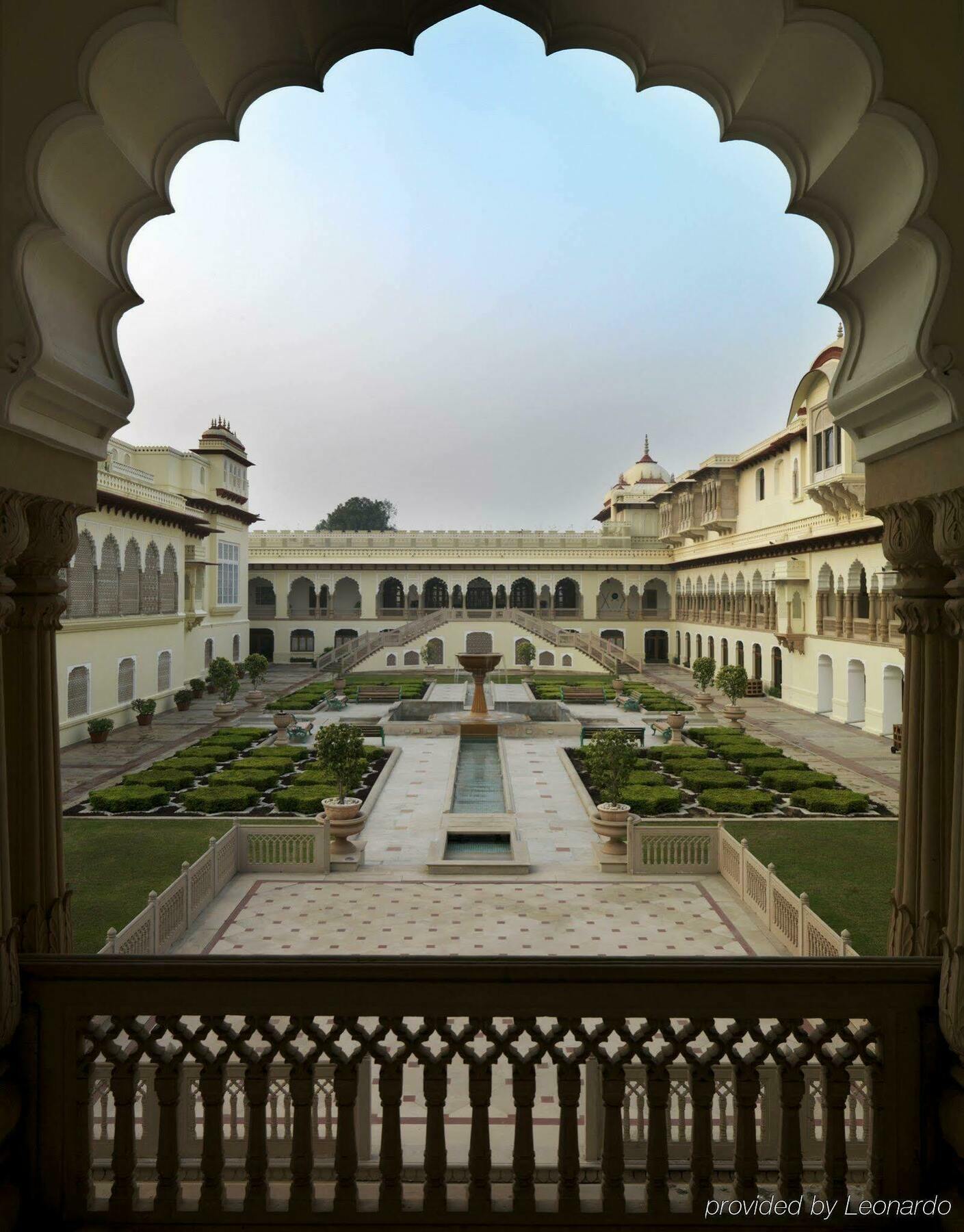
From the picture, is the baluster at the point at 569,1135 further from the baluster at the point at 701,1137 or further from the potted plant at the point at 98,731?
the potted plant at the point at 98,731

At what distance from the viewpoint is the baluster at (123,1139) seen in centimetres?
273

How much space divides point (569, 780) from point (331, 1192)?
45.3 ft

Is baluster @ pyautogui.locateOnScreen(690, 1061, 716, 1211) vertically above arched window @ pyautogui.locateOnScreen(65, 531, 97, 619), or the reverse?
arched window @ pyautogui.locateOnScreen(65, 531, 97, 619)

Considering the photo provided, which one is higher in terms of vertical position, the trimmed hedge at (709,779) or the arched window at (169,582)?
the arched window at (169,582)

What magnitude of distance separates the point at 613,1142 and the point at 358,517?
72.1 metres

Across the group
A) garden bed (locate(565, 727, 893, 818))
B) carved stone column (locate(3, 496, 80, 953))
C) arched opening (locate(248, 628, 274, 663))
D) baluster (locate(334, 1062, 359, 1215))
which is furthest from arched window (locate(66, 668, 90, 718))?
arched opening (locate(248, 628, 274, 663))

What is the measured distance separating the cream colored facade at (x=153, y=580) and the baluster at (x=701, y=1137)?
49.8 ft

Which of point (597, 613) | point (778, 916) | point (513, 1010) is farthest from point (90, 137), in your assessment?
point (597, 613)

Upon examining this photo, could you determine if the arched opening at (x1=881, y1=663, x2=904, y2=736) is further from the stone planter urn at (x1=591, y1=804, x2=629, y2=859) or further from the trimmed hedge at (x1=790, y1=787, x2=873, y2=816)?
the stone planter urn at (x1=591, y1=804, x2=629, y2=859)

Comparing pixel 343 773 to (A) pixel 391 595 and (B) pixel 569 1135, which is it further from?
(A) pixel 391 595

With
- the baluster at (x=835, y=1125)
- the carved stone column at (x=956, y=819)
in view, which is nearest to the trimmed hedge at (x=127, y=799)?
the baluster at (x=835, y=1125)

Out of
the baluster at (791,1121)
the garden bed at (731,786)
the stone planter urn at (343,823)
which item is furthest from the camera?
the garden bed at (731,786)

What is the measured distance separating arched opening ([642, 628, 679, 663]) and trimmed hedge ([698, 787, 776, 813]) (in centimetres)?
2965

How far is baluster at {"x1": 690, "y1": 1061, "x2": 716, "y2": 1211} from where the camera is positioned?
8.84ft
